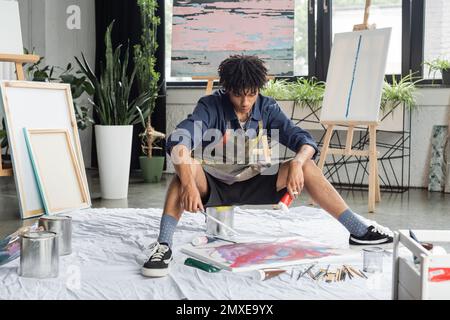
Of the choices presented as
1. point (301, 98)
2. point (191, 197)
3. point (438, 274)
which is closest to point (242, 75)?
point (191, 197)

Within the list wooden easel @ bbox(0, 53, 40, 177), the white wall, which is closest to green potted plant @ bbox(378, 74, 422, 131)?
the white wall

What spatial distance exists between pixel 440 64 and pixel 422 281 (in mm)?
3739

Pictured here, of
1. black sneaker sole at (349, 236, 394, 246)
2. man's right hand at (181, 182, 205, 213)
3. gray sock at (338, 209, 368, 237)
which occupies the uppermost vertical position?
man's right hand at (181, 182, 205, 213)

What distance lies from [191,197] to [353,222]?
0.70 m

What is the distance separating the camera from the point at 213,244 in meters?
2.62

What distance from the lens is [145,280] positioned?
2189 mm

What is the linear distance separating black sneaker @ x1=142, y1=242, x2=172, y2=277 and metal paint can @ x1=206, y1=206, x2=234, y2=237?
0.63 m

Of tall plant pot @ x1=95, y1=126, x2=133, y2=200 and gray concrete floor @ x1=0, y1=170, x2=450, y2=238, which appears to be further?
tall plant pot @ x1=95, y1=126, x2=133, y2=200

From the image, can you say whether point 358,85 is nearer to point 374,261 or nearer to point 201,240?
point 201,240

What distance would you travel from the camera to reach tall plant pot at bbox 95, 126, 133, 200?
4242mm

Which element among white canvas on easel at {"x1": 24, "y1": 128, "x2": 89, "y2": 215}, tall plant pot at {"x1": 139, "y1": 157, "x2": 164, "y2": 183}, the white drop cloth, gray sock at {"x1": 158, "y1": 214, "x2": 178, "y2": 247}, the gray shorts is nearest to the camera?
the white drop cloth

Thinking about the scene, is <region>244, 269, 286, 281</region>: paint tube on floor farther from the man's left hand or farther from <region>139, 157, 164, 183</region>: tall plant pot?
<region>139, 157, 164, 183</region>: tall plant pot

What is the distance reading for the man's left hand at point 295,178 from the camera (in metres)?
2.43

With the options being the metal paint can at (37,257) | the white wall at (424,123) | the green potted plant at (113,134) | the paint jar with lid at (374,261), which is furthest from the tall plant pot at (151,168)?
the paint jar with lid at (374,261)
